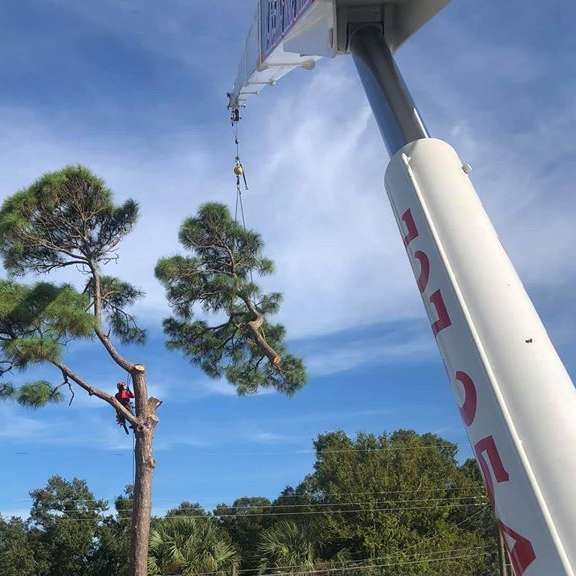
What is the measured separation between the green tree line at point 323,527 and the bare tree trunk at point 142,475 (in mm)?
6498

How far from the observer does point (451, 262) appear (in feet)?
6.72

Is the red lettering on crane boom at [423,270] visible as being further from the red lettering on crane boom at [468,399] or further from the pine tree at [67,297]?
the pine tree at [67,297]

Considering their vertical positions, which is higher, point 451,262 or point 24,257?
point 24,257

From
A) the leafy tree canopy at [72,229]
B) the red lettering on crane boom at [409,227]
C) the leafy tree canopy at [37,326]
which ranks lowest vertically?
the red lettering on crane boom at [409,227]

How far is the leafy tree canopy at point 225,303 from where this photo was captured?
1457 centimetres

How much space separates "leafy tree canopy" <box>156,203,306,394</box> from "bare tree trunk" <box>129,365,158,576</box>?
9.63ft

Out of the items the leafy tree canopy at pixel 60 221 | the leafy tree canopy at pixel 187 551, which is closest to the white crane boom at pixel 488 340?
the leafy tree canopy at pixel 60 221

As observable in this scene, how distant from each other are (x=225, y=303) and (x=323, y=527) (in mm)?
10325

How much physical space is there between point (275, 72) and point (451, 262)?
12.2ft

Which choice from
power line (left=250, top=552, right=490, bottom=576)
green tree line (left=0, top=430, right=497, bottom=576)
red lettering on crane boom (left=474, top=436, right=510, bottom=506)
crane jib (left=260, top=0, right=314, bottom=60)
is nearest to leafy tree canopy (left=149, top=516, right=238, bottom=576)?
green tree line (left=0, top=430, right=497, bottom=576)

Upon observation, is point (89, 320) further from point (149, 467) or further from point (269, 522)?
point (269, 522)

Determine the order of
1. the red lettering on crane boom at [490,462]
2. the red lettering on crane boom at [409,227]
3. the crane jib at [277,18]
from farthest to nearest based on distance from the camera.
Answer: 1. the crane jib at [277,18]
2. the red lettering on crane boom at [409,227]
3. the red lettering on crane boom at [490,462]

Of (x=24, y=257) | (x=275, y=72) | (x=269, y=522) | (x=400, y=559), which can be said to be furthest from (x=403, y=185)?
(x=269, y=522)

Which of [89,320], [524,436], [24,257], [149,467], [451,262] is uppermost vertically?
[24,257]
